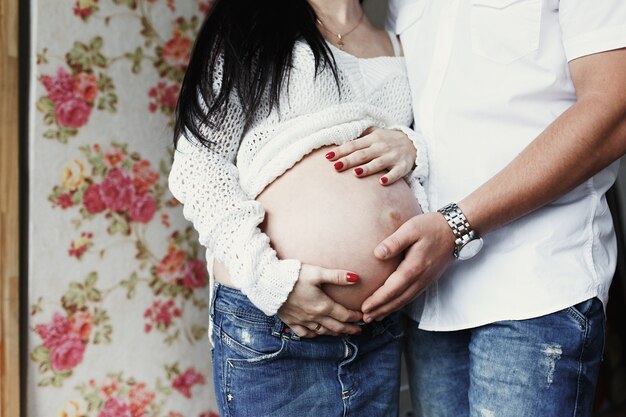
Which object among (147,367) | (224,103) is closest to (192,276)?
(147,367)

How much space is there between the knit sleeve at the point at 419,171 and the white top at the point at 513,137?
0.02m

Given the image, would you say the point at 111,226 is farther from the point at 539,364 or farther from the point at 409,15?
the point at 539,364

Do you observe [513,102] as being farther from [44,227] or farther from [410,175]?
[44,227]

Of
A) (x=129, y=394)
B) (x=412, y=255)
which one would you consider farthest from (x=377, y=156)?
(x=129, y=394)

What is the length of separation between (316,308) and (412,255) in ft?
0.52

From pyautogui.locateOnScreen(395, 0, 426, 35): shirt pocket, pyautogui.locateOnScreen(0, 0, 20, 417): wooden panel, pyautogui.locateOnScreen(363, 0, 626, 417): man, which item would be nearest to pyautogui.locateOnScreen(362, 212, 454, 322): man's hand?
pyautogui.locateOnScreen(363, 0, 626, 417): man

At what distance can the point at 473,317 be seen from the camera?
960mm

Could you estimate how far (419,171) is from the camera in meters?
Answer: 1.01

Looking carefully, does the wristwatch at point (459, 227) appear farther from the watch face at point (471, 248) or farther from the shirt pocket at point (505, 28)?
the shirt pocket at point (505, 28)

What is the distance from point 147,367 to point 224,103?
88 centimetres

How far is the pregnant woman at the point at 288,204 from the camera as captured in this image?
89 centimetres

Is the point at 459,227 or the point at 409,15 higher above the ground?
the point at 409,15

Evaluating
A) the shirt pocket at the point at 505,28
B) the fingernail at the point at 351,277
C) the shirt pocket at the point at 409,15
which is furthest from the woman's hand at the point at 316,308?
the shirt pocket at the point at 409,15

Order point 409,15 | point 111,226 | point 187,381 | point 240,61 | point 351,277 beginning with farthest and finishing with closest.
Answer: point 187,381 → point 111,226 → point 409,15 → point 240,61 → point 351,277
